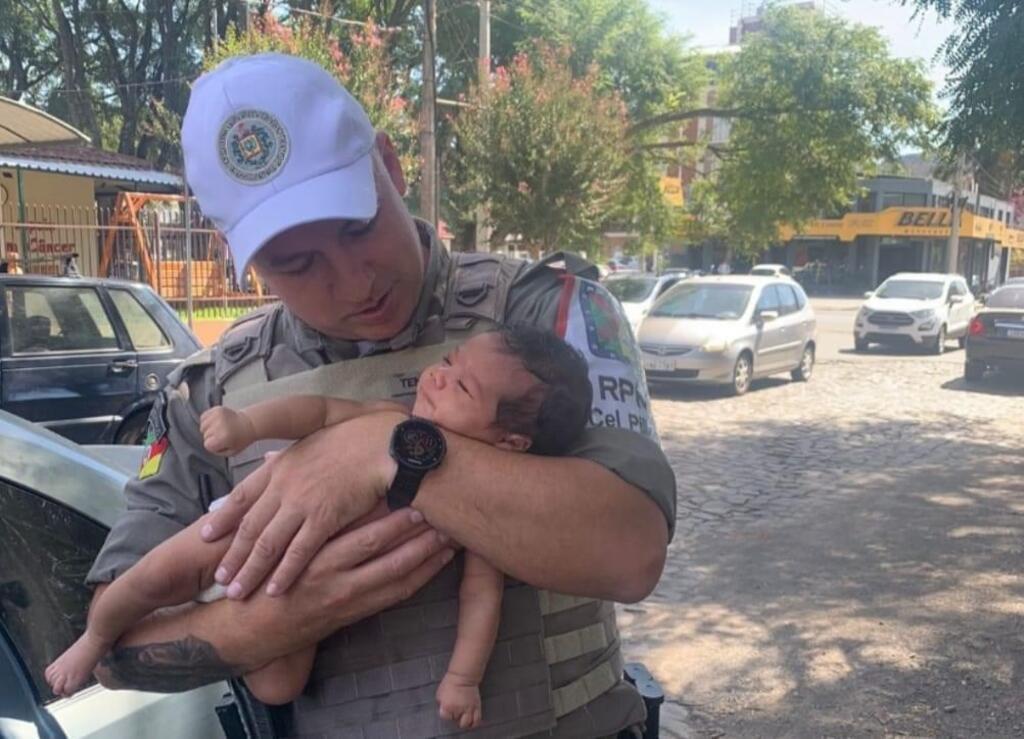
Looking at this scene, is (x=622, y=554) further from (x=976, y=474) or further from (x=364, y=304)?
(x=976, y=474)

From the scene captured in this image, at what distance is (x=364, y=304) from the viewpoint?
4.52ft

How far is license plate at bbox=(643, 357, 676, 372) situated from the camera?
11578 mm

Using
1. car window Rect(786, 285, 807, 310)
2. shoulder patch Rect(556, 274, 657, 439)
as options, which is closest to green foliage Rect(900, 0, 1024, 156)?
shoulder patch Rect(556, 274, 657, 439)

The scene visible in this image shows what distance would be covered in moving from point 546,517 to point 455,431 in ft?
0.60

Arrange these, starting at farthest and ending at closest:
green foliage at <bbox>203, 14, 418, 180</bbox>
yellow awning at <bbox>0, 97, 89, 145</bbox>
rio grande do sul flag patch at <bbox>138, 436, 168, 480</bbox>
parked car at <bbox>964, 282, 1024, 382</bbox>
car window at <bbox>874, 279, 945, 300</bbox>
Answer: car window at <bbox>874, 279, 945, 300</bbox> → green foliage at <bbox>203, 14, 418, 180</bbox> → parked car at <bbox>964, 282, 1024, 382</bbox> → yellow awning at <bbox>0, 97, 89, 145</bbox> → rio grande do sul flag patch at <bbox>138, 436, 168, 480</bbox>

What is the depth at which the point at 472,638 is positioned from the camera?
123 cm

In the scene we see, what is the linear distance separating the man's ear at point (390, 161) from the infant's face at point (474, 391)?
332 millimetres

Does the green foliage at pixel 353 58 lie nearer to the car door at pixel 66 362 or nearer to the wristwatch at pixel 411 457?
the car door at pixel 66 362

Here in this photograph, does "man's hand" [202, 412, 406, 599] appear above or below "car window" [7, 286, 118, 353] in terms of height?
above

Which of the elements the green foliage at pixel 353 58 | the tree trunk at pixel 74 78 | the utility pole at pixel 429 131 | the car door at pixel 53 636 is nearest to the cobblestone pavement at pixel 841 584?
the car door at pixel 53 636

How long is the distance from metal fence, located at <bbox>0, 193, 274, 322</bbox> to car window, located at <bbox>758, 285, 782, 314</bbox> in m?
6.71

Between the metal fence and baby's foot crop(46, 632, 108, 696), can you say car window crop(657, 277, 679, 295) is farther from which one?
baby's foot crop(46, 632, 108, 696)

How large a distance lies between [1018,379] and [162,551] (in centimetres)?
1458

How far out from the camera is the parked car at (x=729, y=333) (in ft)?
37.8
